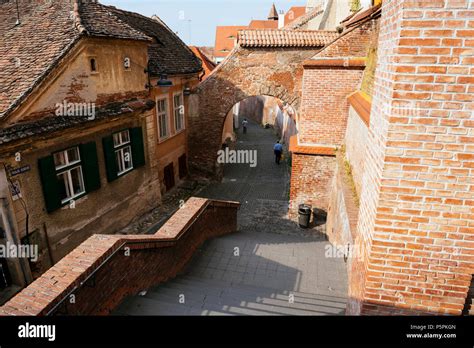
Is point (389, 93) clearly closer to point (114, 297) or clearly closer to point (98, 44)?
point (114, 297)

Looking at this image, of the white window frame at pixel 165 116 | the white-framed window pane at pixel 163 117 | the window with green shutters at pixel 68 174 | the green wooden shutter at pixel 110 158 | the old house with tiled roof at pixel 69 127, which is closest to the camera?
the old house with tiled roof at pixel 69 127

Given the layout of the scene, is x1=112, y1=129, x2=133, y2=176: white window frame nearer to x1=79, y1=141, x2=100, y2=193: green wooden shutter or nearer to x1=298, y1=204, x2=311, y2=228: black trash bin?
x1=79, y1=141, x2=100, y2=193: green wooden shutter

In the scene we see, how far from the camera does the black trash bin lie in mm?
11594

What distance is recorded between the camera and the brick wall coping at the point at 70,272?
3.52 meters

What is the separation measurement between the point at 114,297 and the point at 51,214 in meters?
4.56

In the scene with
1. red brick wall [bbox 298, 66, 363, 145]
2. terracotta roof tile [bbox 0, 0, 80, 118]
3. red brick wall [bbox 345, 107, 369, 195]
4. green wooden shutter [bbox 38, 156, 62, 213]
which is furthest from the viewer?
red brick wall [bbox 298, 66, 363, 145]

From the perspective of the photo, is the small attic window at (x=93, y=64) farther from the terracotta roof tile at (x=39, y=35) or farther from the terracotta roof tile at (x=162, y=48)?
the terracotta roof tile at (x=162, y=48)

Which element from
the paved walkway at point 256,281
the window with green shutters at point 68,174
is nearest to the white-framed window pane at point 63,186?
the window with green shutters at point 68,174

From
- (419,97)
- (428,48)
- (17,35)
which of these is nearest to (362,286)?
(419,97)

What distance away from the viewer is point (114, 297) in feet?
15.5

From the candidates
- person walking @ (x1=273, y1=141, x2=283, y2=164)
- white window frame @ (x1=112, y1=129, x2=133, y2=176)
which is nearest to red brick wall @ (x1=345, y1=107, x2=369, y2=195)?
white window frame @ (x1=112, y1=129, x2=133, y2=176)

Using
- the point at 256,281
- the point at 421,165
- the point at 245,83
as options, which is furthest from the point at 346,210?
the point at 245,83

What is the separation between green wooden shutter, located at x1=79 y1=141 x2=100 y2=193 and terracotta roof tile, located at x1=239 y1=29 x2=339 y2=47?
25.2ft

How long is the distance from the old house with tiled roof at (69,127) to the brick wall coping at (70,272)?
3565 mm
